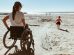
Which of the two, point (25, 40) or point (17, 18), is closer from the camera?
point (17, 18)

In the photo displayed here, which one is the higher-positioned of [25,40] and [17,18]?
[17,18]

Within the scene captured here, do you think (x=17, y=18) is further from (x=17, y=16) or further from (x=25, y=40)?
(x=25, y=40)

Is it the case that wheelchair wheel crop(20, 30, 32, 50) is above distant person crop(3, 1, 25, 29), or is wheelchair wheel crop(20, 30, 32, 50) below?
below

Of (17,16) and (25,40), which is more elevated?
(17,16)

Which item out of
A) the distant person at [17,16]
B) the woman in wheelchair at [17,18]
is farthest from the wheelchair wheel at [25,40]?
the distant person at [17,16]

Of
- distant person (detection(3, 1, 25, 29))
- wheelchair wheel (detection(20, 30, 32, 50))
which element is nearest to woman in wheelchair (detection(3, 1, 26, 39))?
distant person (detection(3, 1, 25, 29))

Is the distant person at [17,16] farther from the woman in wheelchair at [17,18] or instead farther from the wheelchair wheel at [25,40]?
the wheelchair wheel at [25,40]

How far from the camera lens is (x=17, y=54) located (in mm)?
8398

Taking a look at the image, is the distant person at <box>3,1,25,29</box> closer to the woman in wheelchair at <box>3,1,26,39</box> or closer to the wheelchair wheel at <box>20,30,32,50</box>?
the woman in wheelchair at <box>3,1,26,39</box>

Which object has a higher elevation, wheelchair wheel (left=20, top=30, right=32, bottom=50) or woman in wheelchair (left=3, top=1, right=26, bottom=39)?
woman in wheelchair (left=3, top=1, right=26, bottom=39)

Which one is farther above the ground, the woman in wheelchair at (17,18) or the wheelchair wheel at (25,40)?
the woman in wheelchair at (17,18)

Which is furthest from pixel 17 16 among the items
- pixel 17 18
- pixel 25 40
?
pixel 25 40

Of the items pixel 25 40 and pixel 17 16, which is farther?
pixel 25 40

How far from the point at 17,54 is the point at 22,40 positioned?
442mm
